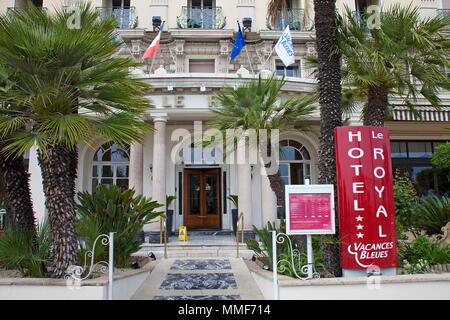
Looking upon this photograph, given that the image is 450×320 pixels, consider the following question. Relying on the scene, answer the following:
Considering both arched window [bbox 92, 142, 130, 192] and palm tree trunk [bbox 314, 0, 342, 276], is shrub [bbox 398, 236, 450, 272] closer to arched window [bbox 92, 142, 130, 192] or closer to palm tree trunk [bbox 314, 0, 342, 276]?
palm tree trunk [bbox 314, 0, 342, 276]

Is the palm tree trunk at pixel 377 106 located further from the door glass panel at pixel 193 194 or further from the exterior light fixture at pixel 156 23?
the exterior light fixture at pixel 156 23

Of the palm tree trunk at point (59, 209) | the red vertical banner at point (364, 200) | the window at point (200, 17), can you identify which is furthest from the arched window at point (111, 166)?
the red vertical banner at point (364, 200)

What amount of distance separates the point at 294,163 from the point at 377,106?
7.75 metres

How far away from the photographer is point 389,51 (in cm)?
644

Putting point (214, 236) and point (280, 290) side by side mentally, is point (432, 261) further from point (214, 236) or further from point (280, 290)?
point (214, 236)

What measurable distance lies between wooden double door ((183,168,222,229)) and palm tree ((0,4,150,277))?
8624mm

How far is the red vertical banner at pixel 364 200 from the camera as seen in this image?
15.7 feet

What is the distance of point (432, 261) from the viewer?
559 cm

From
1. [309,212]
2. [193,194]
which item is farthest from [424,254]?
[193,194]

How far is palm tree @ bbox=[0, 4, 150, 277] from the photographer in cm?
436

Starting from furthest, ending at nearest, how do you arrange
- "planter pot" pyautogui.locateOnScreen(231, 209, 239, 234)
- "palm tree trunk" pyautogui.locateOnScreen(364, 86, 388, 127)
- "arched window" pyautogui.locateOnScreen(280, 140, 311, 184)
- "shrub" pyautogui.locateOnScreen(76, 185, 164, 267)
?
"arched window" pyautogui.locateOnScreen(280, 140, 311, 184) < "planter pot" pyautogui.locateOnScreen(231, 209, 239, 234) < "palm tree trunk" pyautogui.locateOnScreen(364, 86, 388, 127) < "shrub" pyautogui.locateOnScreen(76, 185, 164, 267)

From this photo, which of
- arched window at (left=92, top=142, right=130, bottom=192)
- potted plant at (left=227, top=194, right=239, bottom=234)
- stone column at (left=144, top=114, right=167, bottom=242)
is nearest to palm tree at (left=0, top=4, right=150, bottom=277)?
stone column at (left=144, top=114, right=167, bottom=242)
